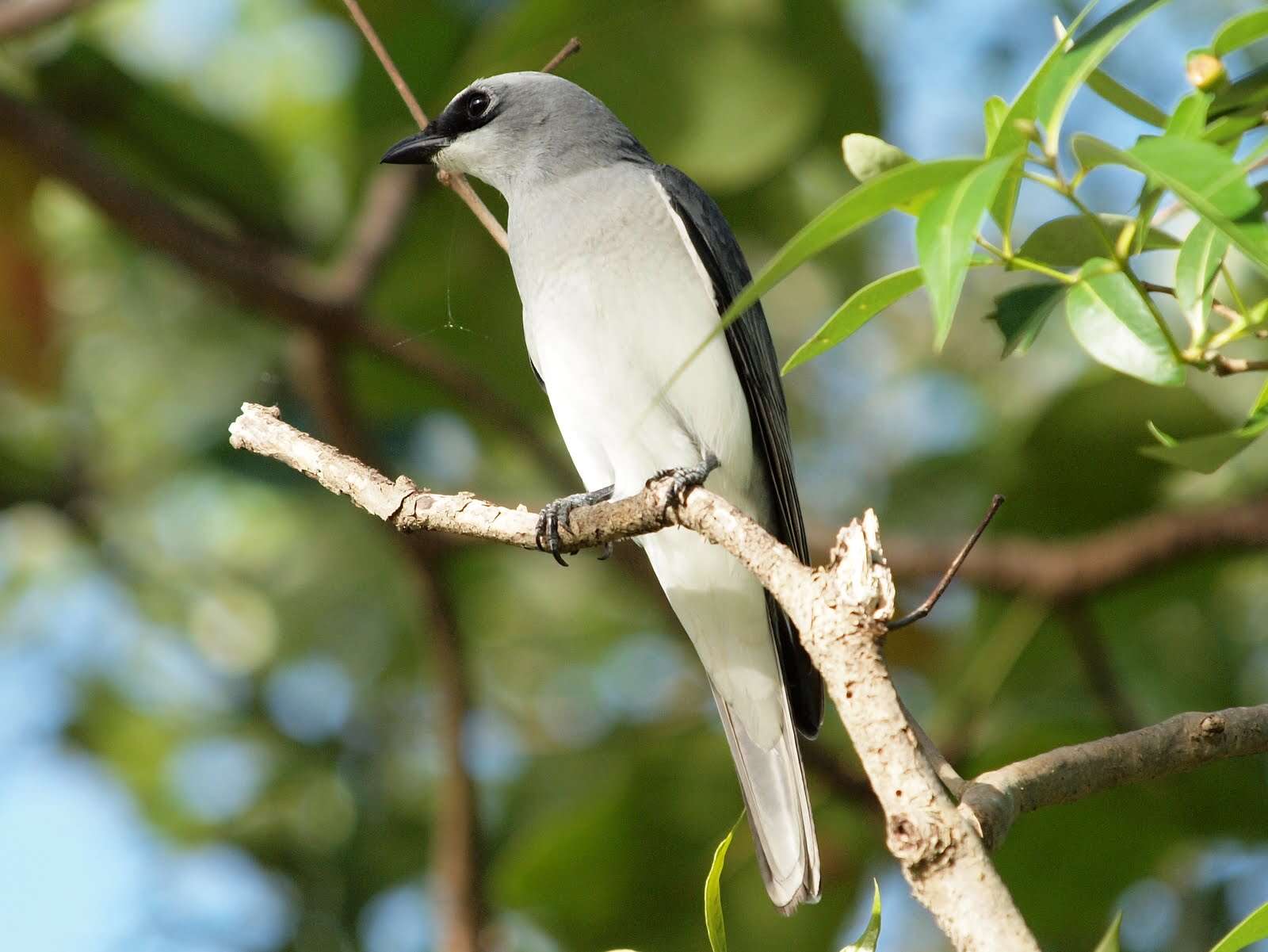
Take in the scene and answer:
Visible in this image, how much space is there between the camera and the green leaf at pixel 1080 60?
1558mm

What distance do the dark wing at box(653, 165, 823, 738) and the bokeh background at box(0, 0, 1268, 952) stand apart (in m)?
0.67

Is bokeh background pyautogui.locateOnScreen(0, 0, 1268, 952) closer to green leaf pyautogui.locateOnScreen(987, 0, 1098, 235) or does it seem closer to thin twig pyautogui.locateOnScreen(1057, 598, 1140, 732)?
thin twig pyautogui.locateOnScreen(1057, 598, 1140, 732)

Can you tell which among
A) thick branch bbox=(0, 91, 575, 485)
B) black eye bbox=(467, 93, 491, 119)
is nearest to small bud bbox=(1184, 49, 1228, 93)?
black eye bbox=(467, 93, 491, 119)

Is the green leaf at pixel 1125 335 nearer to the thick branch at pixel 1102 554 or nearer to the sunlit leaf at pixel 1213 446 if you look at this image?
the sunlit leaf at pixel 1213 446

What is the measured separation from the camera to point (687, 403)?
3.55 m

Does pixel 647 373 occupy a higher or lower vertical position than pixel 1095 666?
higher

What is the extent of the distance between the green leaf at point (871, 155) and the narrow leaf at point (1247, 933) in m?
1.07

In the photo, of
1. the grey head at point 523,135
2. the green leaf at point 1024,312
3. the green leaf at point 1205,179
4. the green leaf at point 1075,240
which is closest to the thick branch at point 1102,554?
the grey head at point 523,135

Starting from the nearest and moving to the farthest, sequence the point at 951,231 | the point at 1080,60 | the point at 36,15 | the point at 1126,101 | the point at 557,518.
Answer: the point at 951,231
the point at 1080,60
the point at 1126,101
the point at 557,518
the point at 36,15

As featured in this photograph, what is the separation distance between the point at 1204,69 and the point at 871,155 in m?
0.48

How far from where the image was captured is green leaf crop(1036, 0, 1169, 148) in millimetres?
1558

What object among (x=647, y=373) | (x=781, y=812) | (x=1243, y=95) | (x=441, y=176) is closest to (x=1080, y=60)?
(x=1243, y=95)

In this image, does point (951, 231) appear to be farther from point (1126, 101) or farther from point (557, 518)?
point (557, 518)

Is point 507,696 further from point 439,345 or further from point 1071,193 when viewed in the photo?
point 1071,193
